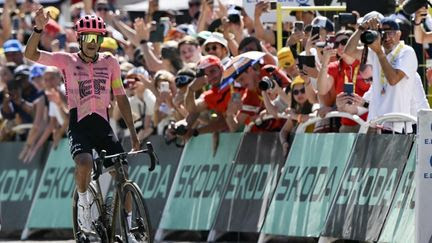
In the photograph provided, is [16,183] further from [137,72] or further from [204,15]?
[204,15]

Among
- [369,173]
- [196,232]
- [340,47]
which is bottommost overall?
[196,232]

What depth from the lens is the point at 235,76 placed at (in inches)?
647

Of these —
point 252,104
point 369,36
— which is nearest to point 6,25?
point 252,104

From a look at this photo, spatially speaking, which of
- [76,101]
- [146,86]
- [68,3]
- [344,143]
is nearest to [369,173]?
[344,143]

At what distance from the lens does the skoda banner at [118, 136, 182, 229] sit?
17891mm

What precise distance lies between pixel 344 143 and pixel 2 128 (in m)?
7.76

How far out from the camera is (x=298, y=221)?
15.2 m

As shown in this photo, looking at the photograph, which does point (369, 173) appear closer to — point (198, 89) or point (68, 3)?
point (198, 89)

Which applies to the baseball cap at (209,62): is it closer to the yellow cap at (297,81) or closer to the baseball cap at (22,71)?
the yellow cap at (297,81)

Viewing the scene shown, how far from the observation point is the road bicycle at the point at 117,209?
13.6 metres

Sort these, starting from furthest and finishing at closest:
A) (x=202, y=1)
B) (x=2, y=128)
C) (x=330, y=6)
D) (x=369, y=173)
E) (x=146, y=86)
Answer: (x=2, y=128) → (x=202, y=1) → (x=146, y=86) → (x=330, y=6) → (x=369, y=173)

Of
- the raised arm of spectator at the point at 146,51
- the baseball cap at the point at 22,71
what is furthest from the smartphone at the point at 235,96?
the baseball cap at the point at 22,71

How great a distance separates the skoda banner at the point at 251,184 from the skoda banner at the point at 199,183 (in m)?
0.17

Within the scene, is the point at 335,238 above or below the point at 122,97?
below
